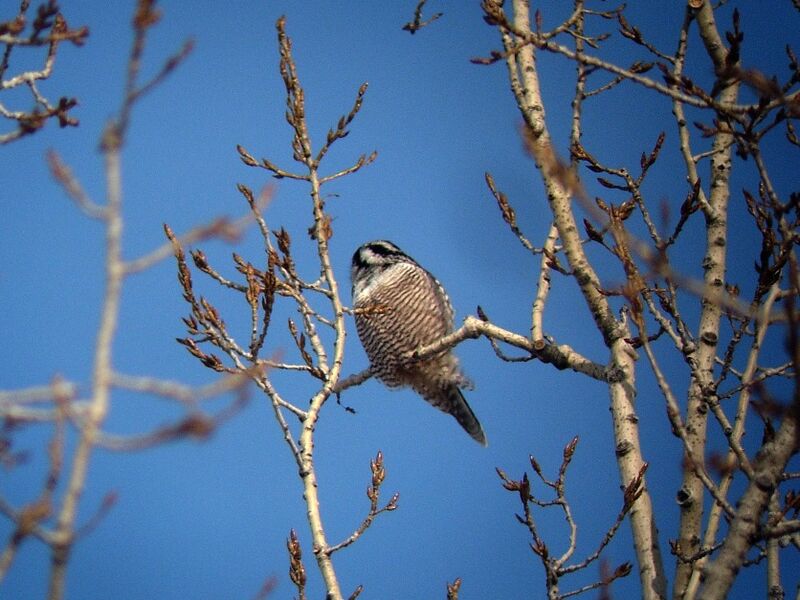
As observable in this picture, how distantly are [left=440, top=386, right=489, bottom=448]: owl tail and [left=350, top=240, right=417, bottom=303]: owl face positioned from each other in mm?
782

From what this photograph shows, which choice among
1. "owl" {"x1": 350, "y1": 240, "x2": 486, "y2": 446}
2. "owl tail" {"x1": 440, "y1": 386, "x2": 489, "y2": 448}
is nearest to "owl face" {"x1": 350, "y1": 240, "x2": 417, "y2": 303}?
"owl" {"x1": 350, "y1": 240, "x2": 486, "y2": 446}

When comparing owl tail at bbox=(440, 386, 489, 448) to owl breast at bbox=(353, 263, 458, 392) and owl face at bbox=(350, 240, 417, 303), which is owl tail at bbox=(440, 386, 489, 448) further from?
owl face at bbox=(350, 240, 417, 303)

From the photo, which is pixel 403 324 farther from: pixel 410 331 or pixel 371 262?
pixel 371 262

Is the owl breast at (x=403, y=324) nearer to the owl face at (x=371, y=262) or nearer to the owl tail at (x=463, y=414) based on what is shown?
the owl face at (x=371, y=262)

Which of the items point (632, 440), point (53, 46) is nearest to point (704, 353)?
point (632, 440)

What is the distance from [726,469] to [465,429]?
12.0 ft

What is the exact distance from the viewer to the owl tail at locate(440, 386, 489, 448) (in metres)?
4.89

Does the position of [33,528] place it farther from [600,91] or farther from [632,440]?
[600,91]

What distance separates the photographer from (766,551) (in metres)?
2.69

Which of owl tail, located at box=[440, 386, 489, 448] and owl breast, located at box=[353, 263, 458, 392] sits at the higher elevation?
owl breast, located at box=[353, 263, 458, 392]

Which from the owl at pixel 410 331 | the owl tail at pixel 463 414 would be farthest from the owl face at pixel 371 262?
the owl tail at pixel 463 414

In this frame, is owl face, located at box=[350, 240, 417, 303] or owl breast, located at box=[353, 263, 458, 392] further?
owl face, located at box=[350, 240, 417, 303]

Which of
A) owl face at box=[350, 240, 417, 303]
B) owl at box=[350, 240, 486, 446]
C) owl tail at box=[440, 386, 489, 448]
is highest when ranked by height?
owl face at box=[350, 240, 417, 303]

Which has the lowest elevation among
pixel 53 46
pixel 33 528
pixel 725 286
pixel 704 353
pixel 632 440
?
pixel 33 528
